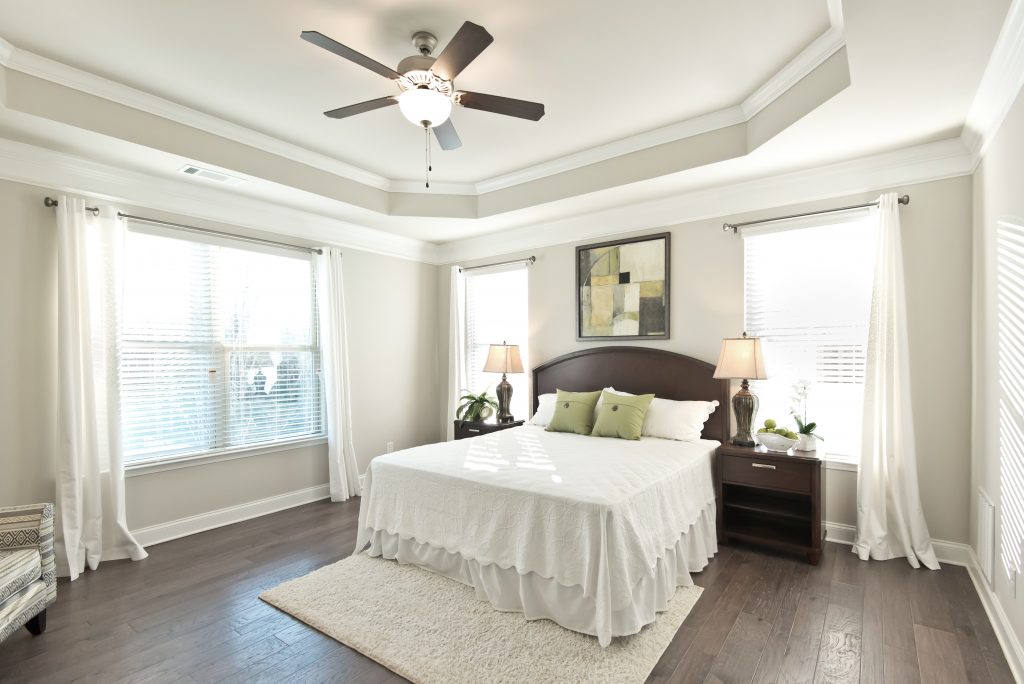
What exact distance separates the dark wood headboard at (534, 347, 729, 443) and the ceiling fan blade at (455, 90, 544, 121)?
2.41m

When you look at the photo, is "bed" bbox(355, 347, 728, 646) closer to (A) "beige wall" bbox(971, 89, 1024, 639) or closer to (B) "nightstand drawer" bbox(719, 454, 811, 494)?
(B) "nightstand drawer" bbox(719, 454, 811, 494)

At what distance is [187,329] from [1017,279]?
16.4 feet

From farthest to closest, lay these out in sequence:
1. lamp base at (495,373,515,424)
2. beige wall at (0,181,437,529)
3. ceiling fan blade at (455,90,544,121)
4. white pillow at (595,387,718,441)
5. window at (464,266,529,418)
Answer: window at (464,266,529,418), lamp base at (495,373,515,424), white pillow at (595,387,718,441), beige wall at (0,181,437,529), ceiling fan blade at (455,90,544,121)

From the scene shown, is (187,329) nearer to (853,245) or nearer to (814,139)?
(814,139)

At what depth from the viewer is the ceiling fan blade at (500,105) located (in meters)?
2.43

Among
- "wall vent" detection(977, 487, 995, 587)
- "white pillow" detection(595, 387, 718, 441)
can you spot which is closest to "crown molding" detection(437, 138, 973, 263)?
"white pillow" detection(595, 387, 718, 441)

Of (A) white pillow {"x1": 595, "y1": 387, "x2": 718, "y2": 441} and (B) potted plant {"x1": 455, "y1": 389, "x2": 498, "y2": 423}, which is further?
(B) potted plant {"x1": 455, "y1": 389, "x2": 498, "y2": 423}

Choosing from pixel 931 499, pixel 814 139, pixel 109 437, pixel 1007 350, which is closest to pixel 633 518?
pixel 1007 350

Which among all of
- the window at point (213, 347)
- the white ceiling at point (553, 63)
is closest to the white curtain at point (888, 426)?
the white ceiling at point (553, 63)

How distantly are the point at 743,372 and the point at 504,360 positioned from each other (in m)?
2.21

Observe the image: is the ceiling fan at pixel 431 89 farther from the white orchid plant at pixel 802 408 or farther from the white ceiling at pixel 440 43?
the white orchid plant at pixel 802 408

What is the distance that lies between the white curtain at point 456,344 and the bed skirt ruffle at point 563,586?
2383mm

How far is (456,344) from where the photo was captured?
5.61 meters

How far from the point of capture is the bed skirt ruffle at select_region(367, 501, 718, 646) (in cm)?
234
